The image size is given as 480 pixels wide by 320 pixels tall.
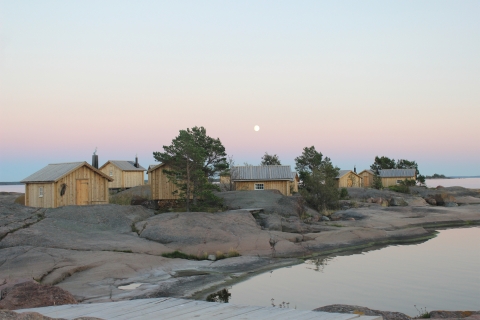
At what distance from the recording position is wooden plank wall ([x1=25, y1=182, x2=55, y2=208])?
30828 millimetres

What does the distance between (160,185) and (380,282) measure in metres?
22.5

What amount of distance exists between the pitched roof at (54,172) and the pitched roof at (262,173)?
19042mm

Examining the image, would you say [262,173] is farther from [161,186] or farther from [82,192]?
[82,192]

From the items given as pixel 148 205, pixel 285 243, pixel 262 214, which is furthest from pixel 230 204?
pixel 285 243

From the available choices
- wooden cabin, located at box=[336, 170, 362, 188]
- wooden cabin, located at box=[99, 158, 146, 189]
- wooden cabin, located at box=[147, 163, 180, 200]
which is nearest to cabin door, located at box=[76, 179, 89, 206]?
wooden cabin, located at box=[147, 163, 180, 200]

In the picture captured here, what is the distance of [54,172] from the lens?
105 ft

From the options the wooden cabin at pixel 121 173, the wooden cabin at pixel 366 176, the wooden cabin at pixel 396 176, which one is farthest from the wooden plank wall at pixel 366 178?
the wooden cabin at pixel 121 173

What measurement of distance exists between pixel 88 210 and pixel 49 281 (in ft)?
37.0

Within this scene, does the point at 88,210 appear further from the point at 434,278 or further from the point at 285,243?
the point at 434,278

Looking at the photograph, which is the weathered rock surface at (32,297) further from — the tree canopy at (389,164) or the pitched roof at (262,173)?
the tree canopy at (389,164)

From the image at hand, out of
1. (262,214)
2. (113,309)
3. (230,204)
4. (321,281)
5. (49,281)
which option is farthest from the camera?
(230,204)

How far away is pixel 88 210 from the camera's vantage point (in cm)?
2714

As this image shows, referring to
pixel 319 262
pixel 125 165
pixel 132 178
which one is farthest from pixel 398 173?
pixel 319 262

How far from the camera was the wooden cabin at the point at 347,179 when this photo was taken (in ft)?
239
